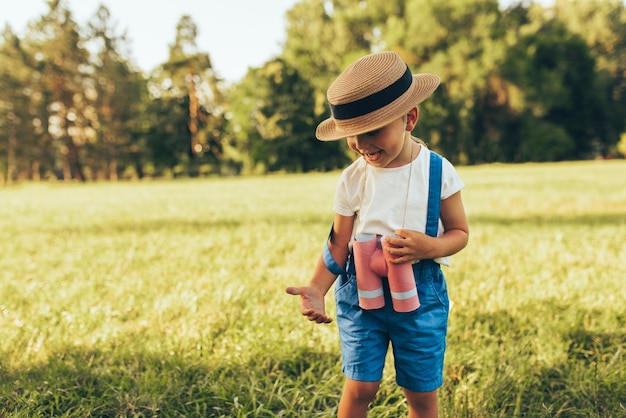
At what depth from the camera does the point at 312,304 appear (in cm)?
175

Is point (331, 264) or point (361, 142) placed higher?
point (361, 142)

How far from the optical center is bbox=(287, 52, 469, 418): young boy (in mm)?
1562

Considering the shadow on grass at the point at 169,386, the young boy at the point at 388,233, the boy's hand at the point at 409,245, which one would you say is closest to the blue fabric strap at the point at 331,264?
the young boy at the point at 388,233

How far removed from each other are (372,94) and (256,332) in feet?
5.66

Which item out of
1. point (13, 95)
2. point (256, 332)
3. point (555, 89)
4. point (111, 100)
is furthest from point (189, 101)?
point (256, 332)

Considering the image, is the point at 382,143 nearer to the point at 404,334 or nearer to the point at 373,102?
the point at 373,102

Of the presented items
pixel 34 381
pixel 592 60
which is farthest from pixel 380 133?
pixel 592 60

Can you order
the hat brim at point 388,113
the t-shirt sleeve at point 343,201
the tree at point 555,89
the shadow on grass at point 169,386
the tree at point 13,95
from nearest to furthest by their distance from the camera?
1. the hat brim at point 388,113
2. the t-shirt sleeve at point 343,201
3. the shadow on grass at point 169,386
4. the tree at point 13,95
5. the tree at point 555,89

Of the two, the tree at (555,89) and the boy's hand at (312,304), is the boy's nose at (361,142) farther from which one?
the tree at (555,89)

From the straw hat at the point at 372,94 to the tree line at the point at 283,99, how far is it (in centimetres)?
3430

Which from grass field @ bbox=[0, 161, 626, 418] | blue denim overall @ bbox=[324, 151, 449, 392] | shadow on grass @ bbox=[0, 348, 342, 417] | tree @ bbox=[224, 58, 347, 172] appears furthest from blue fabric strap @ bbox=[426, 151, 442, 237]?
tree @ bbox=[224, 58, 347, 172]

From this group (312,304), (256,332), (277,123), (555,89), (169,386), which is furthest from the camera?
(277,123)

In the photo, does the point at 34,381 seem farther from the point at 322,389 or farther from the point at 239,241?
the point at 239,241

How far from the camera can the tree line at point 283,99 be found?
37031 millimetres
